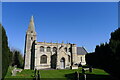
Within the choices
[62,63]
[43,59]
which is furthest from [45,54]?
[62,63]

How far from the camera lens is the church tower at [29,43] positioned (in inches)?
1620

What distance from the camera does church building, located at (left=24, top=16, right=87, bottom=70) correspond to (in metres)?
40.2

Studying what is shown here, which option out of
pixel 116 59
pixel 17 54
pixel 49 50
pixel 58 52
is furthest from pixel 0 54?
pixel 17 54

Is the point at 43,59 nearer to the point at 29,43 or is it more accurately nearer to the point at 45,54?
the point at 45,54

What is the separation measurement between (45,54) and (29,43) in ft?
22.2

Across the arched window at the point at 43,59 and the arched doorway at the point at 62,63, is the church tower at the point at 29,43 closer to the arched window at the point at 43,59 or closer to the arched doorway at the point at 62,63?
the arched window at the point at 43,59

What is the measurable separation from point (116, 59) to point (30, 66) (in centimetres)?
3175

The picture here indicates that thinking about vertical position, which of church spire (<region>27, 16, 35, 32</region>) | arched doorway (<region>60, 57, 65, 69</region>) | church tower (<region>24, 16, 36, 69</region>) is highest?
church spire (<region>27, 16, 35, 32</region>)

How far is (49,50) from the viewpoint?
142ft

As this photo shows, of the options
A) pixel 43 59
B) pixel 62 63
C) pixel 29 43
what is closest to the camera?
pixel 62 63

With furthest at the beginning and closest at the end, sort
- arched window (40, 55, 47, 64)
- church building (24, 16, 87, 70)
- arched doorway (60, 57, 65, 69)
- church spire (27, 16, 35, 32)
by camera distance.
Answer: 1. church spire (27, 16, 35, 32)
2. arched window (40, 55, 47, 64)
3. arched doorway (60, 57, 65, 69)
4. church building (24, 16, 87, 70)

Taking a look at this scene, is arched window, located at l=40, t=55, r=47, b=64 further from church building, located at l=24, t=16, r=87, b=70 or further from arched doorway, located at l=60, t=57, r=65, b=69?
arched doorway, located at l=60, t=57, r=65, b=69

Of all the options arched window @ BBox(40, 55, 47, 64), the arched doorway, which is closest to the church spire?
arched window @ BBox(40, 55, 47, 64)

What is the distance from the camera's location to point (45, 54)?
138 feet
